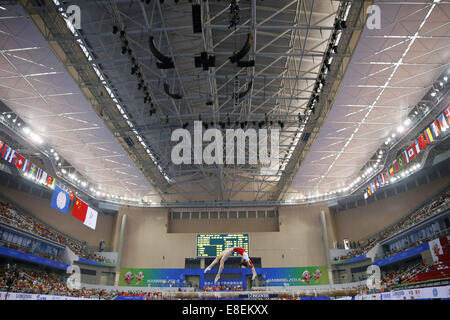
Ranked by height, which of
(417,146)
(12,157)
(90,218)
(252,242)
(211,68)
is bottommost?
(252,242)

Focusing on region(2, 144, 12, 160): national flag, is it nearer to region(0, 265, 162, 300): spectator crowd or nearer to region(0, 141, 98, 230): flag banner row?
region(0, 141, 98, 230): flag banner row

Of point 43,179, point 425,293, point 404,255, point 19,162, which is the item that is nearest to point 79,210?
point 43,179

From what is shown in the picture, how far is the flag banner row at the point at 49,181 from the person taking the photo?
23.6 meters

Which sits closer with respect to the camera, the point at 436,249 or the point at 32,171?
the point at 436,249

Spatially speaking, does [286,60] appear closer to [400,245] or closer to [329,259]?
[400,245]

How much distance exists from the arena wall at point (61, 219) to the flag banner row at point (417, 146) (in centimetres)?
3358

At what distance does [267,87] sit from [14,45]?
17.7 m

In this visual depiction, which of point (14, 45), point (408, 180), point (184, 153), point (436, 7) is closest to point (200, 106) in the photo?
point (184, 153)

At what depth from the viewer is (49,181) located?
28547 millimetres

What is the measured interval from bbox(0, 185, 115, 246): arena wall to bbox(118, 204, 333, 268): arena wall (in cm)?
220

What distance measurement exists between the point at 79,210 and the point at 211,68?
21688mm

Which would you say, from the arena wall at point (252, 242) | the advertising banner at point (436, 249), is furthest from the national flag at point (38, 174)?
the advertising banner at point (436, 249)

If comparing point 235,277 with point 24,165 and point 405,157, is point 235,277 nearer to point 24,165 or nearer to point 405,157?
point 405,157

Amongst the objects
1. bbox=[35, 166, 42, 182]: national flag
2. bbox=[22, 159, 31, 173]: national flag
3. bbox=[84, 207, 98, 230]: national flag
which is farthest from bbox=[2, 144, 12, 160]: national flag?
bbox=[84, 207, 98, 230]: national flag
